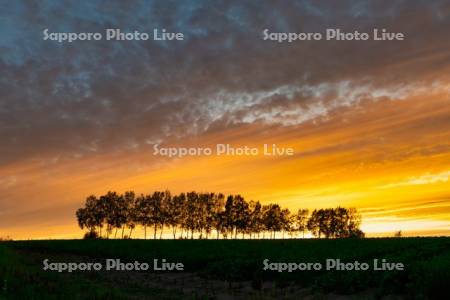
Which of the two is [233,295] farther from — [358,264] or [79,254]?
[79,254]

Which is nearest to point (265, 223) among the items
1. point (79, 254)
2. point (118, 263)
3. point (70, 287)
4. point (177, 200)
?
point (177, 200)

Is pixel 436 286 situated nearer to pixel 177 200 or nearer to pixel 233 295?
pixel 233 295

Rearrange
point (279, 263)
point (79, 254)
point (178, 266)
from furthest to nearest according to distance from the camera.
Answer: point (79, 254) → point (178, 266) → point (279, 263)

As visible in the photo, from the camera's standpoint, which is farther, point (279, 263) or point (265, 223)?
point (265, 223)

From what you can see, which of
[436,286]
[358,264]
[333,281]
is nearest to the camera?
[436,286]

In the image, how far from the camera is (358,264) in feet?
77.4

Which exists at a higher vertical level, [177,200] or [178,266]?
[177,200]

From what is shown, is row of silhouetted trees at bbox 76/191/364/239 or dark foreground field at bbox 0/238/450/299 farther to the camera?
row of silhouetted trees at bbox 76/191/364/239

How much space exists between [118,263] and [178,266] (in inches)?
318

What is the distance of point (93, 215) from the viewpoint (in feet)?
456

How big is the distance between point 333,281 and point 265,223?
121m

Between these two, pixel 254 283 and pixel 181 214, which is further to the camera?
pixel 181 214

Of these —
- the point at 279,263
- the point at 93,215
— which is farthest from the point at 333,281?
the point at 93,215

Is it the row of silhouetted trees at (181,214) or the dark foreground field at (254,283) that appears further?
the row of silhouetted trees at (181,214)
